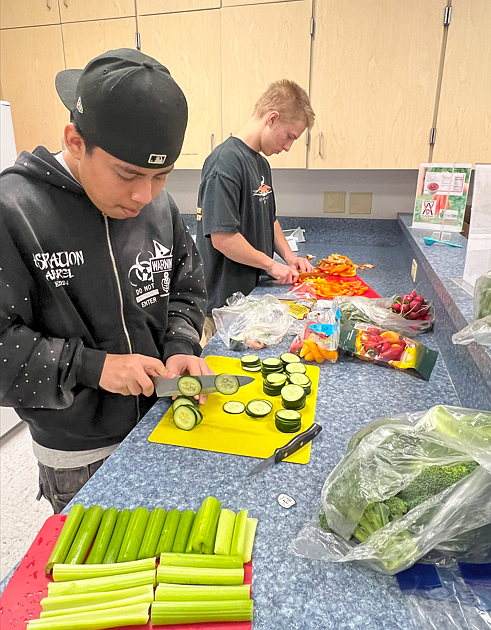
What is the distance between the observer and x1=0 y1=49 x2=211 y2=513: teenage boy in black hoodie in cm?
77

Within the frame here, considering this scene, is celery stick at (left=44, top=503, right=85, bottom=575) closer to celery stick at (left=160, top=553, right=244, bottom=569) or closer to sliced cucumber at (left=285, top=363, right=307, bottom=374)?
celery stick at (left=160, top=553, right=244, bottom=569)

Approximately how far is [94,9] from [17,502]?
2.69 m

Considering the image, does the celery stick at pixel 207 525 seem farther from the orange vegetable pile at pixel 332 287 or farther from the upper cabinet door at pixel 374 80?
the upper cabinet door at pixel 374 80

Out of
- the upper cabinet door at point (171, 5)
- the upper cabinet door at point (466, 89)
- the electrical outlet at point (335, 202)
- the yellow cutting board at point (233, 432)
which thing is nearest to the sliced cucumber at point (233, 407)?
the yellow cutting board at point (233, 432)

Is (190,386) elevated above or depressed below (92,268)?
below

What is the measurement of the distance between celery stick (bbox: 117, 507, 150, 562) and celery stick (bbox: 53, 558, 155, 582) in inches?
0.6

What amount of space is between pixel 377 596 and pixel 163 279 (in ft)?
2.50

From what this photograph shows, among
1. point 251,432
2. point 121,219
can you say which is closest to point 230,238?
point 121,219

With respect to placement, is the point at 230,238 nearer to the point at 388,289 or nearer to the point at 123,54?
the point at 388,289

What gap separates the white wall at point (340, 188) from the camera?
2.81 metres

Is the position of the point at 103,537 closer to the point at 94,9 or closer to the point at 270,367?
the point at 270,367

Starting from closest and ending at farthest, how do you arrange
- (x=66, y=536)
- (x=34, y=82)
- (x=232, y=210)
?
1. (x=66, y=536)
2. (x=232, y=210)
3. (x=34, y=82)

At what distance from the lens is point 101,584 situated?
63cm

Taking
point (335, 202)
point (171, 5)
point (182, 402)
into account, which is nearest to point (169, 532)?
point (182, 402)
